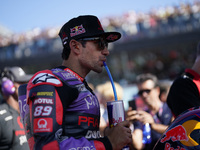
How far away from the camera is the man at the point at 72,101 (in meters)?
1.25

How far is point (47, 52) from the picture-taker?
18.6 m

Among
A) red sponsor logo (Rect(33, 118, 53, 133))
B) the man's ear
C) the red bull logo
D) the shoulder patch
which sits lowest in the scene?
red sponsor logo (Rect(33, 118, 53, 133))

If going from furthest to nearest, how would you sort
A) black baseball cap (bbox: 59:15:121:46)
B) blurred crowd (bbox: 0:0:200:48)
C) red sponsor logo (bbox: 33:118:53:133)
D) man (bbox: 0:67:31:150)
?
1. blurred crowd (bbox: 0:0:200:48)
2. man (bbox: 0:67:31:150)
3. black baseball cap (bbox: 59:15:121:46)
4. red sponsor logo (bbox: 33:118:53:133)

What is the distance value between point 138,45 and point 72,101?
16.1 meters

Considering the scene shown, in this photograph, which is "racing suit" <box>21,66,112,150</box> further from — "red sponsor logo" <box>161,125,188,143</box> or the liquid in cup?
"red sponsor logo" <box>161,125,188,143</box>

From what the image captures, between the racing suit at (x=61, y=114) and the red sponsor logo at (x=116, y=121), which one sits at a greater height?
the racing suit at (x=61, y=114)

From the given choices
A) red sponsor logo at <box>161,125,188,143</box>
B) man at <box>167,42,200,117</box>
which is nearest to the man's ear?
red sponsor logo at <box>161,125,188,143</box>

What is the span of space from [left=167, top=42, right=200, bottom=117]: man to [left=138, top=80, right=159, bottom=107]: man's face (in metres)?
1.29

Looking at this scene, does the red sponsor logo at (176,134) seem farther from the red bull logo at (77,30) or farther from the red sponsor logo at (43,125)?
the red bull logo at (77,30)

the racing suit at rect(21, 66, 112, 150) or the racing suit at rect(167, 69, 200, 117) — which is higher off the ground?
the racing suit at rect(21, 66, 112, 150)

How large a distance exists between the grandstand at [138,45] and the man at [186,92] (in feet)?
40.2

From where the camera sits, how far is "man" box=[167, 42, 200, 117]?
7.28 feet

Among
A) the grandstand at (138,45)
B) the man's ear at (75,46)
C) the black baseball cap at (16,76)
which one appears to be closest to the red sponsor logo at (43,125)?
the man's ear at (75,46)

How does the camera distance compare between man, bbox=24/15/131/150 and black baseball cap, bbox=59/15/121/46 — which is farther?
black baseball cap, bbox=59/15/121/46
